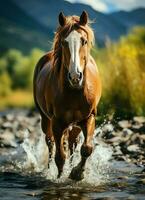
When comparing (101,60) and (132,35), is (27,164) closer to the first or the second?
(101,60)

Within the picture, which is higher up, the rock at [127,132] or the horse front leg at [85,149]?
the rock at [127,132]

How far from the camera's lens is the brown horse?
7254mm

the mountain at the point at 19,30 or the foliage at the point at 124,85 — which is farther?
the mountain at the point at 19,30

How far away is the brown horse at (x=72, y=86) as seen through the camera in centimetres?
725

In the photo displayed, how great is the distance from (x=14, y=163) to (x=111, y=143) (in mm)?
2247

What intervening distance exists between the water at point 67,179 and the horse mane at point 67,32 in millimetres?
1516

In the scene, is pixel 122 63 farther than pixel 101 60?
No

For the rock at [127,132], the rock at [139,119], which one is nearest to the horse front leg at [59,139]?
the rock at [127,132]

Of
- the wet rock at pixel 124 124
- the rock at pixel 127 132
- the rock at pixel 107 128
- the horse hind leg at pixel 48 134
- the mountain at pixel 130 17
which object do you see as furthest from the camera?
the mountain at pixel 130 17

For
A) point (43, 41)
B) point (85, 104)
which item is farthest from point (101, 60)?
point (43, 41)

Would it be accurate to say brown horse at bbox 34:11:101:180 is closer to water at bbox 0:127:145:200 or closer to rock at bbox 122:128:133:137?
water at bbox 0:127:145:200

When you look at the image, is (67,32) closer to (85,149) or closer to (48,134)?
(85,149)

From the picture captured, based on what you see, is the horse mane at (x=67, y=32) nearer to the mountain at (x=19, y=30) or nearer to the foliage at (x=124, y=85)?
the foliage at (x=124, y=85)

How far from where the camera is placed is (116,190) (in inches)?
294
